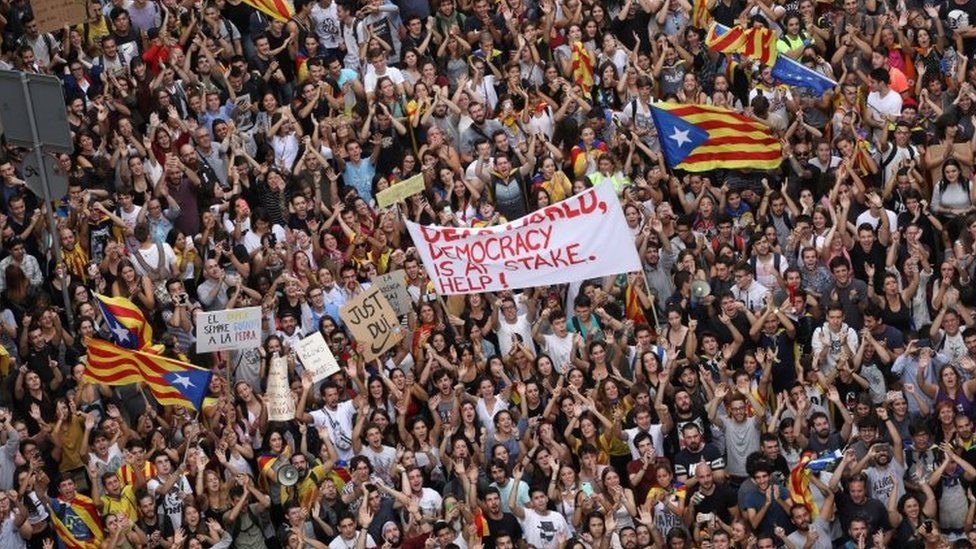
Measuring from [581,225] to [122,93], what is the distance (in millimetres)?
5100

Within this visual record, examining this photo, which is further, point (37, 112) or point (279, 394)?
point (279, 394)

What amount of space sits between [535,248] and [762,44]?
4356 millimetres

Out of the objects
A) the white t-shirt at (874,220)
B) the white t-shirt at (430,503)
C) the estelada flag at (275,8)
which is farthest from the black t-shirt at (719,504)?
the estelada flag at (275,8)

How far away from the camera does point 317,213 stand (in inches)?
1214

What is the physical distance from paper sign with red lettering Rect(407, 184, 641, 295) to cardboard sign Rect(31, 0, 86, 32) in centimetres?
400

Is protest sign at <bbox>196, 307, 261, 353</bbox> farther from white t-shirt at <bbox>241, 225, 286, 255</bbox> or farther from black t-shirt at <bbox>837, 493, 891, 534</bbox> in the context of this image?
black t-shirt at <bbox>837, 493, 891, 534</bbox>

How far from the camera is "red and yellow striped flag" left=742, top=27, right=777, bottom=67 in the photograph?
32.3 m

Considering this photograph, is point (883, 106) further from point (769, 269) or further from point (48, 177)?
point (48, 177)

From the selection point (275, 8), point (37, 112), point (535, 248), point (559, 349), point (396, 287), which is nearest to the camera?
point (37, 112)

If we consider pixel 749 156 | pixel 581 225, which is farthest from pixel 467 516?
pixel 749 156

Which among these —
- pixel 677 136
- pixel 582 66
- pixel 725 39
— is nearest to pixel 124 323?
pixel 677 136

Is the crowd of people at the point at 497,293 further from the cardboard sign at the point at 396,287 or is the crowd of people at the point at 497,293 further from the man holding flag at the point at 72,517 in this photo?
the cardboard sign at the point at 396,287

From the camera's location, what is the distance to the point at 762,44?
32.3 metres

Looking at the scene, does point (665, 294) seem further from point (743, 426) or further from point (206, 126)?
point (206, 126)
